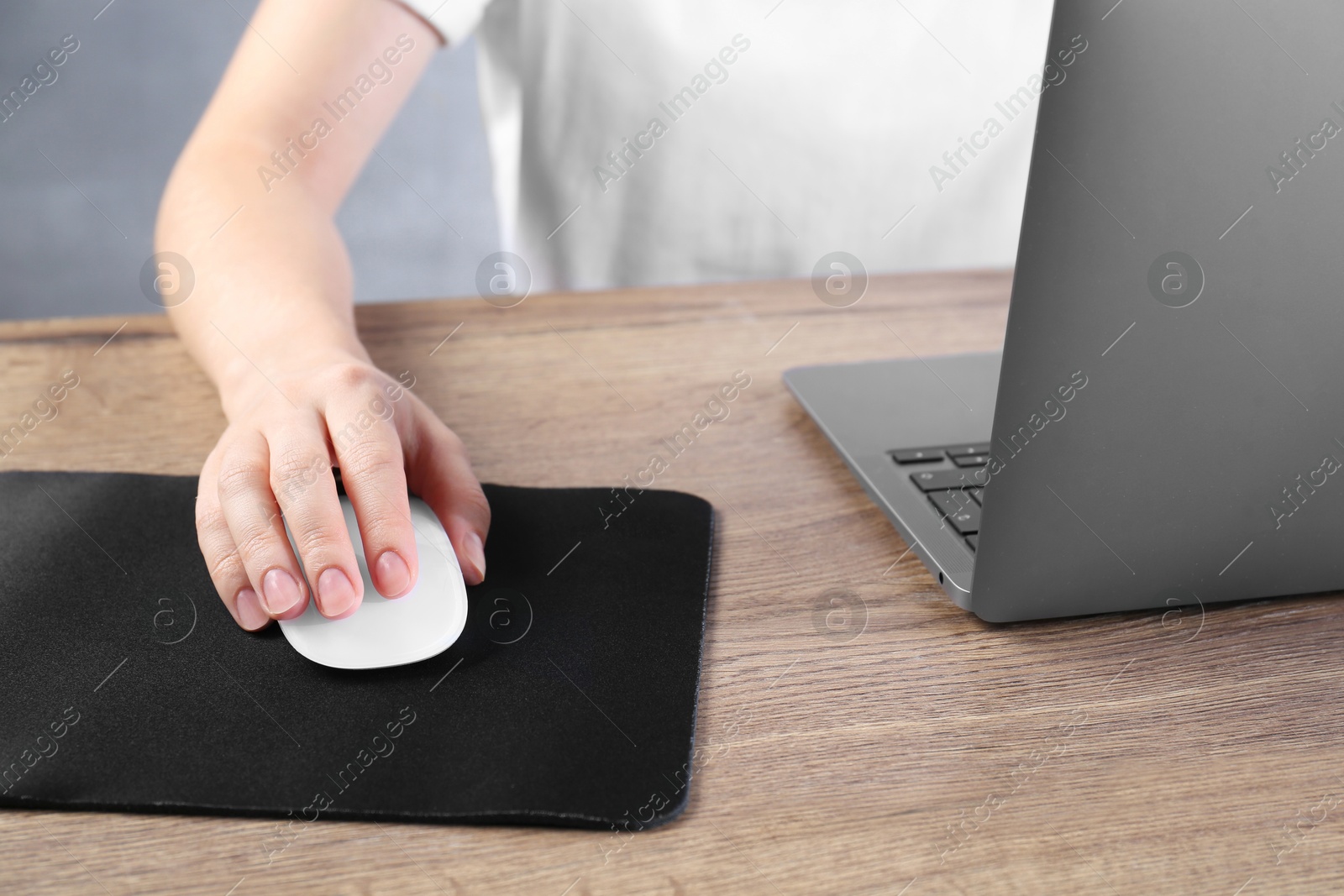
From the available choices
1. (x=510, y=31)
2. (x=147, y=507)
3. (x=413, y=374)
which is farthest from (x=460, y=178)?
(x=147, y=507)

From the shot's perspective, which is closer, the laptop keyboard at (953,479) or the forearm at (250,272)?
the laptop keyboard at (953,479)

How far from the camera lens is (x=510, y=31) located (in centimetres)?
116

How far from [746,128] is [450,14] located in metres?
0.38

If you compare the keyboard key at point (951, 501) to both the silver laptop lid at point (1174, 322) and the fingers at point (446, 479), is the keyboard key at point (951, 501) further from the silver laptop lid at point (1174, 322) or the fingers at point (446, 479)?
the fingers at point (446, 479)

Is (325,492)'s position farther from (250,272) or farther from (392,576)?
(250,272)

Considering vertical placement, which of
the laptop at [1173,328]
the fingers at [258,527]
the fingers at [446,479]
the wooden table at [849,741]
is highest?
the laptop at [1173,328]

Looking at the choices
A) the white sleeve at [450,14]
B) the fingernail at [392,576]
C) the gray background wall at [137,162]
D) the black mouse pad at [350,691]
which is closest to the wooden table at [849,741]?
the black mouse pad at [350,691]

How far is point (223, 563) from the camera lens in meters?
0.45

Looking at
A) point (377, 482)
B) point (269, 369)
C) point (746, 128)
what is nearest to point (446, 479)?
point (377, 482)

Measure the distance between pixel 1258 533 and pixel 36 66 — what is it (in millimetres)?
2825

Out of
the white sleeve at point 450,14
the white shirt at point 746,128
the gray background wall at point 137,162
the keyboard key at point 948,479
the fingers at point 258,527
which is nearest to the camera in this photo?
the fingers at point 258,527

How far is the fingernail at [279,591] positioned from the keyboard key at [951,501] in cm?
34

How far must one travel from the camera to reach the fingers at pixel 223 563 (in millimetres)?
436

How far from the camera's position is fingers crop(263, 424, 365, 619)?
422 mm
